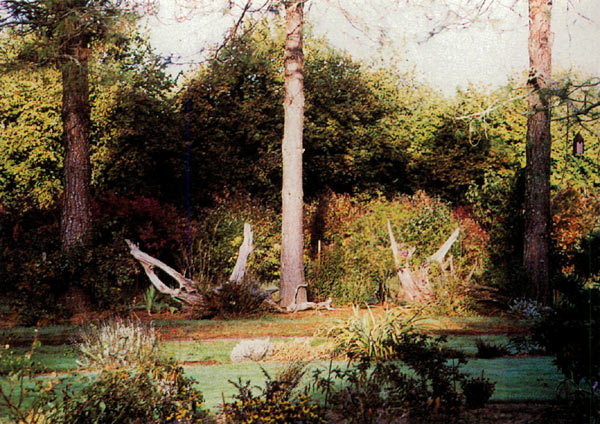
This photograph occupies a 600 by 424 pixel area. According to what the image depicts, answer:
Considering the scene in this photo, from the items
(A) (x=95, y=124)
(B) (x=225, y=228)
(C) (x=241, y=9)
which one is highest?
(C) (x=241, y=9)

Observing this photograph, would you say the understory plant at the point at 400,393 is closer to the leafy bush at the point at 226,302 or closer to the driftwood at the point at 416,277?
the leafy bush at the point at 226,302

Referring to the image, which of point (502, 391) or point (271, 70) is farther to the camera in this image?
point (271, 70)

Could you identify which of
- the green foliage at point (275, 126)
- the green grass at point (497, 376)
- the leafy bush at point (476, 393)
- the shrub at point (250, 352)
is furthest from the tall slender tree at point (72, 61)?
the leafy bush at point (476, 393)

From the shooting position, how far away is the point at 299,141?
499 inches

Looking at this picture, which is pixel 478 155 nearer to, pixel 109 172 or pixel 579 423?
pixel 109 172

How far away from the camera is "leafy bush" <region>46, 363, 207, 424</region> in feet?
15.4

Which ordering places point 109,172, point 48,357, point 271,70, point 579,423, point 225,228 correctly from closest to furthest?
point 579,423, point 48,357, point 225,228, point 109,172, point 271,70

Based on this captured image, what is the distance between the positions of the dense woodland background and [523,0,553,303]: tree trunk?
41 centimetres

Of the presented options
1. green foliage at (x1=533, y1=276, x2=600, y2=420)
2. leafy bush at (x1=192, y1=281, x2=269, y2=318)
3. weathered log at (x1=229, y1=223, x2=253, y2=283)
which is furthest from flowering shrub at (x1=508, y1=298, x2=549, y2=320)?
green foliage at (x1=533, y1=276, x2=600, y2=420)

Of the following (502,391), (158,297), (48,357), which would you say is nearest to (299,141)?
(158,297)

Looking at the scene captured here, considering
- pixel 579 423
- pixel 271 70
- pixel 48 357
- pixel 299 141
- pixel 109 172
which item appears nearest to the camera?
pixel 579 423

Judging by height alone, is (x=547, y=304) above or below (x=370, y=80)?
below

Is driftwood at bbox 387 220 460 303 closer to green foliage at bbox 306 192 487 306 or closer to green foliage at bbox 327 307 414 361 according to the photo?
green foliage at bbox 306 192 487 306

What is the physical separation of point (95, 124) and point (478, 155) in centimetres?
981
